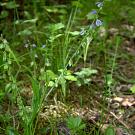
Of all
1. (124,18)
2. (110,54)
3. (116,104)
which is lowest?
(116,104)

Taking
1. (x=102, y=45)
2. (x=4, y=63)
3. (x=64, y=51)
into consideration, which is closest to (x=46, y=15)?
(x=102, y=45)

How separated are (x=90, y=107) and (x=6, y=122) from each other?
0.51 m

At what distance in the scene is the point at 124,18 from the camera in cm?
350

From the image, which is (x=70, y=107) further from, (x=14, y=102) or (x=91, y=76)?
(x=91, y=76)

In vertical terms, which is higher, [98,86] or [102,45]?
[102,45]

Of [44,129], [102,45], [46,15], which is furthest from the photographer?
[46,15]

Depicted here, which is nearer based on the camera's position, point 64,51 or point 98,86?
point 64,51

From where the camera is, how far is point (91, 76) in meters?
2.63

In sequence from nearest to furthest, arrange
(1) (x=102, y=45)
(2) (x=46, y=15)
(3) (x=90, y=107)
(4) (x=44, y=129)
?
(4) (x=44, y=129) < (3) (x=90, y=107) < (1) (x=102, y=45) < (2) (x=46, y=15)

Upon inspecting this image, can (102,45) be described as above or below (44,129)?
above

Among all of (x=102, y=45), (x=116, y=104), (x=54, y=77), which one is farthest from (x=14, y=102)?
(x=102, y=45)

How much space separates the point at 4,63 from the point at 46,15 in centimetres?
142

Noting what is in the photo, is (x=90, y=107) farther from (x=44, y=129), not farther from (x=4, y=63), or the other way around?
(x=4, y=63)

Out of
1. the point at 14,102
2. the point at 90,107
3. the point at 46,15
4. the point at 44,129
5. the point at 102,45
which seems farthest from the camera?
the point at 46,15
